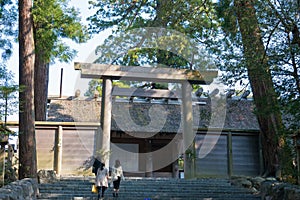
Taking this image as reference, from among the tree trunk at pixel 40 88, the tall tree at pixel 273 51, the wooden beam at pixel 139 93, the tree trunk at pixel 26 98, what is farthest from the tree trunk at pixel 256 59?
the tree trunk at pixel 40 88

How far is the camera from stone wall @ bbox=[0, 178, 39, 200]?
5968mm

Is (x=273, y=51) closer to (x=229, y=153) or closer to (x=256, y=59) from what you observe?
(x=256, y=59)

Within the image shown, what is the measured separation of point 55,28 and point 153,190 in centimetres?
556

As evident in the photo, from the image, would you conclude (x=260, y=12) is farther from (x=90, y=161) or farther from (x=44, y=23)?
(x=90, y=161)

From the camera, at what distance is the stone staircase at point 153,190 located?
29.8ft

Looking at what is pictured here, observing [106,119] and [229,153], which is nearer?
[106,119]

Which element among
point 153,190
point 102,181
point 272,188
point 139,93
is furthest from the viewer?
point 139,93

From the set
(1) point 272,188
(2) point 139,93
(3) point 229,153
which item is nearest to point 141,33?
(2) point 139,93

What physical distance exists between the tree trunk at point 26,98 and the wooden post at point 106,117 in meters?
2.30

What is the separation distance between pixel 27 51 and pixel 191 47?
6.26m

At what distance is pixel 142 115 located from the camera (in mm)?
17484

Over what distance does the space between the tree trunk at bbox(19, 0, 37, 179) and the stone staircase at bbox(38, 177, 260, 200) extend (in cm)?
72

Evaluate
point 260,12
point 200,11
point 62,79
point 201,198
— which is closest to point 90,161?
point 201,198

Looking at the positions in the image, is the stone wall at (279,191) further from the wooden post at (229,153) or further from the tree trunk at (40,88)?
the tree trunk at (40,88)
